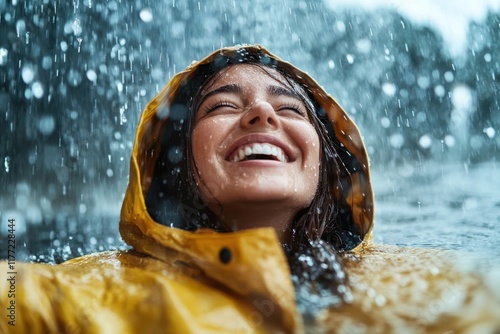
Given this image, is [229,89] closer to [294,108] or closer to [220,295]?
[294,108]

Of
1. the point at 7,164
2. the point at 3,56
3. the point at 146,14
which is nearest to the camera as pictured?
the point at 3,56

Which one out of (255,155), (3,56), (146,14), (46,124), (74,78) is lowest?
(255,155)

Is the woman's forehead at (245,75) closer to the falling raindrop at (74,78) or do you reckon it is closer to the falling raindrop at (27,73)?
the falling raindrop at (27,73)

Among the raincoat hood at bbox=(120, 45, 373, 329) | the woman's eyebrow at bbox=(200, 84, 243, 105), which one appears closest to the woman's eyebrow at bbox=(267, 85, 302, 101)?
the woman's eyebrow at bbox=(200, 84, 243, 105)

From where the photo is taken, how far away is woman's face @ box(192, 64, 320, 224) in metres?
2.05

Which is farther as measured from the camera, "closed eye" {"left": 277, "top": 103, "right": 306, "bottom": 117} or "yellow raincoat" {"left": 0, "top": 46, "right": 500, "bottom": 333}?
"closed eye" {"left": 277, "top": 103, "right": 306, "bottom": 117}

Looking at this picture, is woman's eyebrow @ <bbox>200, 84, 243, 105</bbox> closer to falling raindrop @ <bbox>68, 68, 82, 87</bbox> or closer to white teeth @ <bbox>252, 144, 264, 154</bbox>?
white teeth @ <bbox>252, 144, 264, 154</bbox>

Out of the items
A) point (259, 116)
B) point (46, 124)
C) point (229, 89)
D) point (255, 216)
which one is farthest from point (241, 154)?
point (46, 124)

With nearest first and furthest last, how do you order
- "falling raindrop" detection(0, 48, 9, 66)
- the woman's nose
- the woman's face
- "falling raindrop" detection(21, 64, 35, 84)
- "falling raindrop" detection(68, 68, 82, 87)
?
the woman's face → the woman's nose → "falling raindrop" detection(0, 48, 9, 66) → "falling raindrop" detection(21, 64, 35, 84) → "falling raindrop" detection(68, 68, 82, 87)

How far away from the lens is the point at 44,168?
1168 cm

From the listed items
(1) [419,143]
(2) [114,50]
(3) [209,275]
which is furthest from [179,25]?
(3) [209,275]

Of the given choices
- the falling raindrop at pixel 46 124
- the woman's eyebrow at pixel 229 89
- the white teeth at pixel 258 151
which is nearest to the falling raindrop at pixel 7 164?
the falling raindrop at pixel 46 124

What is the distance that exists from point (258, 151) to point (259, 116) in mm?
182

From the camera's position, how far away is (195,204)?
232cm
